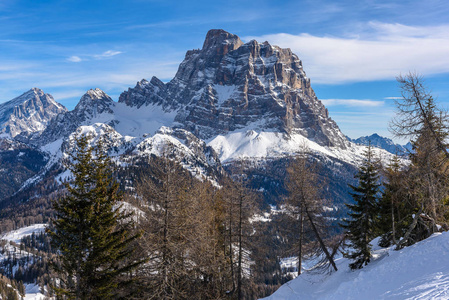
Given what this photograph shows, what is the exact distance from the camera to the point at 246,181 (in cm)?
2753

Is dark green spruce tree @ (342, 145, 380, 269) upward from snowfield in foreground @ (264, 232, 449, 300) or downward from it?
upward

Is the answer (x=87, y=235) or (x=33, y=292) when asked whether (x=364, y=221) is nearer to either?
(x=87, y=235)

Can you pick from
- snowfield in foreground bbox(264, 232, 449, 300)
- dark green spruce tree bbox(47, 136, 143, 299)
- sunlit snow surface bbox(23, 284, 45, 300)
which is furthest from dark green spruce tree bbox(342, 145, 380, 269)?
sunlit snow surface bbox(23, 284, 45, 300)

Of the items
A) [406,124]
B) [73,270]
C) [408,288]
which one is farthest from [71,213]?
[406,124]

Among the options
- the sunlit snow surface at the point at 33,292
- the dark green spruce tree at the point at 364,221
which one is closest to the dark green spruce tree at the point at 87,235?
the dark green spruce tree at the point at 364,221

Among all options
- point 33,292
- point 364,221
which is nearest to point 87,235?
point 364,221

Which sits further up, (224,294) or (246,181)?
(246,181)

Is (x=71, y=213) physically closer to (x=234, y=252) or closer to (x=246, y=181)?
(x=246, y=181)

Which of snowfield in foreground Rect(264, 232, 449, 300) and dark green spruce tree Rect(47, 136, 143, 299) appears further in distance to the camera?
dark green spruce tree Rect(47, 136, 143, 299)

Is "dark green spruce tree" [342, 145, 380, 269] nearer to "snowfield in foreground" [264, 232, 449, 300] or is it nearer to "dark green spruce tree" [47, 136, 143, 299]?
"snowfield in foreground" [264, 232, 449, 300]

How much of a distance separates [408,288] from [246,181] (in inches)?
643

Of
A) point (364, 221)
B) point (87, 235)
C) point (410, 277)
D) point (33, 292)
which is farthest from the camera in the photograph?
point (33, 292)

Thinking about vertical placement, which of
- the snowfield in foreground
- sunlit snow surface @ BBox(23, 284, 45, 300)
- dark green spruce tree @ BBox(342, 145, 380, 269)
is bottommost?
sunlit snow surface @ BBox(23, 284, 45, 300)

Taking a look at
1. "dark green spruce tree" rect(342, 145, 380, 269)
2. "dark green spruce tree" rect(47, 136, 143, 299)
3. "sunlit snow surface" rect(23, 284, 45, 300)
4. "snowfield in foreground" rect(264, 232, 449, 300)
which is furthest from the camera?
"sunlit snow surface" rect(23, 284, 45, 300)
